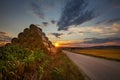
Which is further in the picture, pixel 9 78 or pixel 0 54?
pixel 0 54

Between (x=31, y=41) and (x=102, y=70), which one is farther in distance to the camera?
(x=31, y=41)

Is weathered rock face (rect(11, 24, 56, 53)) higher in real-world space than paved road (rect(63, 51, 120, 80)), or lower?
higher

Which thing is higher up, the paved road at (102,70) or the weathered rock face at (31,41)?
the weathered rock face at (31,41)

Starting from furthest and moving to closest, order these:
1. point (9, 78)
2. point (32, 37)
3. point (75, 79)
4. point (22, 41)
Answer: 1. point (32, 37)
2. point (22, 41)
3. point (75, 79)
4. point (9, 78)

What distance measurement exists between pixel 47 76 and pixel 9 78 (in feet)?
9.84

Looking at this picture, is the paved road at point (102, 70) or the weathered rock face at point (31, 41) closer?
the paved road at point (102, 70)

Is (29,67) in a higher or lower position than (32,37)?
lower

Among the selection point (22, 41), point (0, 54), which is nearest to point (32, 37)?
point (22, 41)

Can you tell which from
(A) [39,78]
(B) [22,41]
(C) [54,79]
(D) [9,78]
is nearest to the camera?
(D) [9,78]

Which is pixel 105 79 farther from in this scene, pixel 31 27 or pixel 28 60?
pixel 31 27

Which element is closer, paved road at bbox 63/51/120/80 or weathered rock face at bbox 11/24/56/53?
paved road at bbox 63/51/120/80

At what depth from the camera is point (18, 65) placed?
1079cm

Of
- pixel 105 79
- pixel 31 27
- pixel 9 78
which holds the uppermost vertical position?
pixel 31 27

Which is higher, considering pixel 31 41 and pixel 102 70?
pixel 31 41
